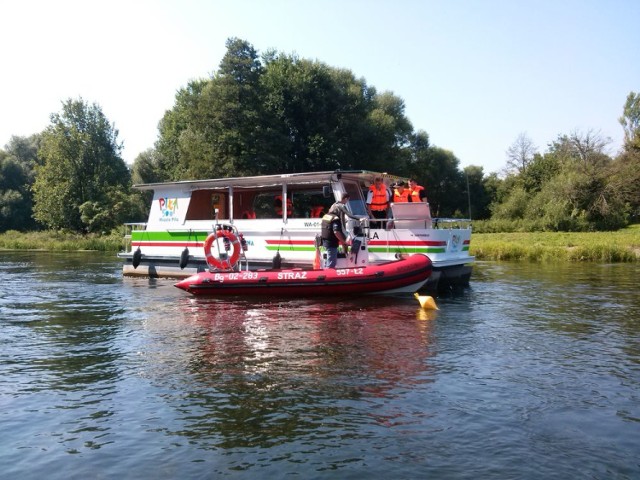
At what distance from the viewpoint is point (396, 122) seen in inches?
1937

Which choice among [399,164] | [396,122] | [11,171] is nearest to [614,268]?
[399,164]

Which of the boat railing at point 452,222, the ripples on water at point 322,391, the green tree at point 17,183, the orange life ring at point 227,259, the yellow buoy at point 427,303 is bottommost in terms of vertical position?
the ripples on water at point 322,391

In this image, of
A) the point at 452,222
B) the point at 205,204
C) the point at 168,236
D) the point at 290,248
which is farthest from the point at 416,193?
the point at 168,236

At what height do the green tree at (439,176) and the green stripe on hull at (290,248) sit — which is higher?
the green tree at (439,176)

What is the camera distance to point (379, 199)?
15.6 meters

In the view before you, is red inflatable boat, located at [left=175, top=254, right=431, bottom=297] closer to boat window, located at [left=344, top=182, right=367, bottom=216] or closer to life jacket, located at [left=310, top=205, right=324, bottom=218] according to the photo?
boat window, located at [left=344, top=182, right=367, bottom=216]

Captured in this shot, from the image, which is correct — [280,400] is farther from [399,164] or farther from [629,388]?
[399,164]

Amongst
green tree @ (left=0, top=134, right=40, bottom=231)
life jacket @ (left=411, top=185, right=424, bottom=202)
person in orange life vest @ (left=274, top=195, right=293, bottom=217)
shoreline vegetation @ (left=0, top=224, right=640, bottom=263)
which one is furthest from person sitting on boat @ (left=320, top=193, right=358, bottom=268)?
green tree @ (left=0, top=134, right=40, bottom=231)

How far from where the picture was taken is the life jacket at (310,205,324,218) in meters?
16.4

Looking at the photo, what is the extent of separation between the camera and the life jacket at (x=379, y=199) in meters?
15.6

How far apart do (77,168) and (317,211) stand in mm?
38090

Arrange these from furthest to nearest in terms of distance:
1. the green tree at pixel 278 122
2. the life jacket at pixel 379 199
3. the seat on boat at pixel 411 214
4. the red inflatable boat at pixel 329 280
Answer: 1. the green tree at pixel 278 122
2. the life jacket at pixel 379 199
3. the seat on boat at pixel 411 214
4. the red inflatable boat at pixel 329 280

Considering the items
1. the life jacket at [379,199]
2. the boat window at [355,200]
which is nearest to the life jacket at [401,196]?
the life jacket at [379,199]

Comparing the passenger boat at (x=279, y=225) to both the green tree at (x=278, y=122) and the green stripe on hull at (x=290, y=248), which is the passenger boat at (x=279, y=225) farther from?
the green tree at (x=278, y=122)
